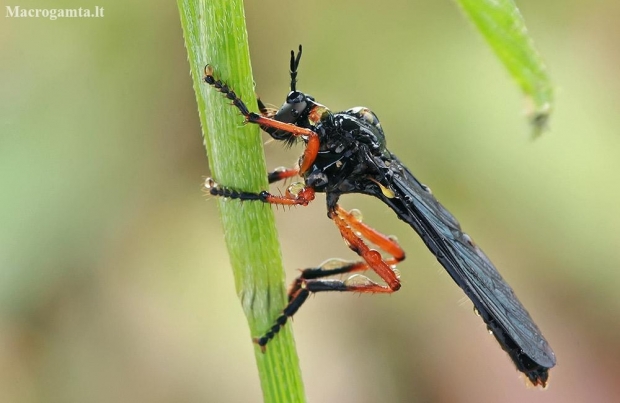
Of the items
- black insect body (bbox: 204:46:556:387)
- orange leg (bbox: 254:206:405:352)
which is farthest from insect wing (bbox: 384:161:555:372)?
orange leg (bbox: 254:206:405:352)

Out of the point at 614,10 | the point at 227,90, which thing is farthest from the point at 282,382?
the point at 614,10

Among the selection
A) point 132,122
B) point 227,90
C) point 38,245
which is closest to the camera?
point 227,90

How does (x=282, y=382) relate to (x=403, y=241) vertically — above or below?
below

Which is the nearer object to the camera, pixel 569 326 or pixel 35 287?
pixel 35 287

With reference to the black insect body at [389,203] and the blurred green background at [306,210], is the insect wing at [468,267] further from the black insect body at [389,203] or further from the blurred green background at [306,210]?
the blurred green background at [306,210]

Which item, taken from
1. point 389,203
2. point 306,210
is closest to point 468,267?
point 389,203

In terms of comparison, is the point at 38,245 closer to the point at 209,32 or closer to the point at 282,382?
the point at 282,382
